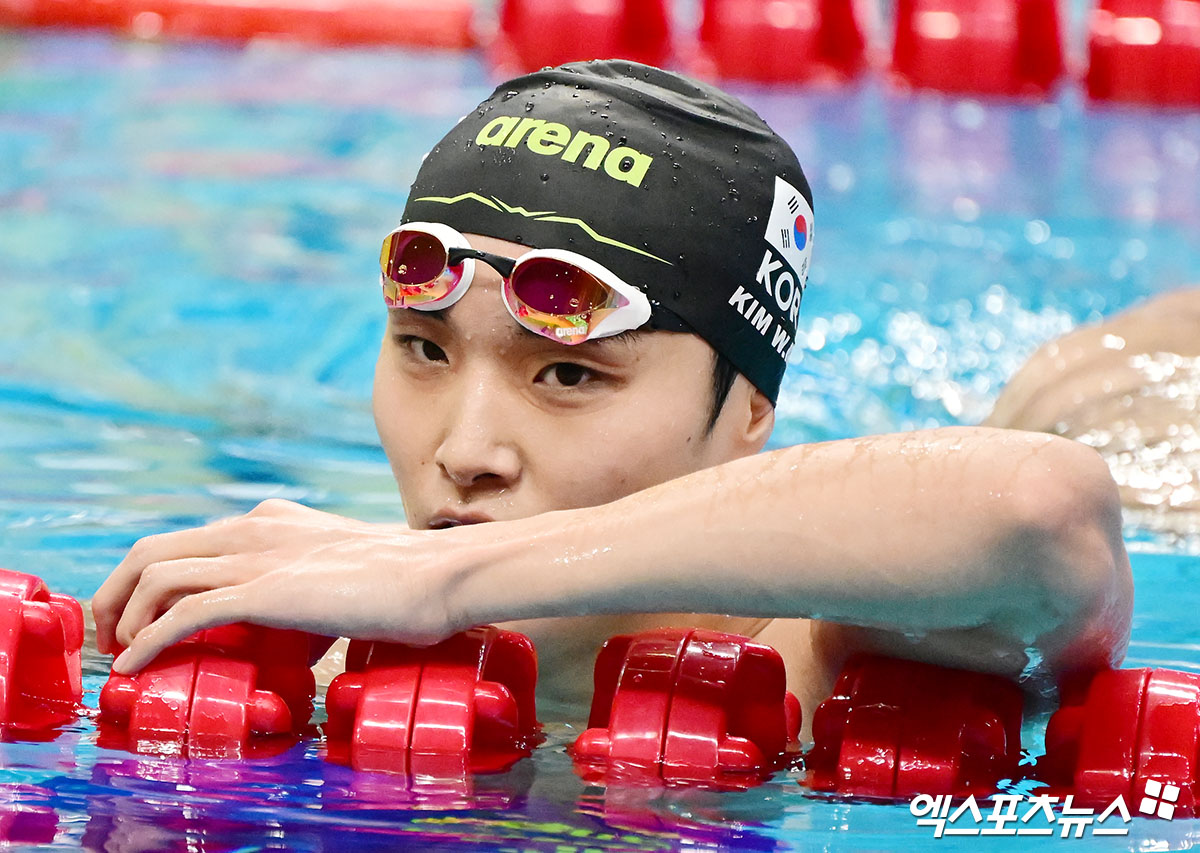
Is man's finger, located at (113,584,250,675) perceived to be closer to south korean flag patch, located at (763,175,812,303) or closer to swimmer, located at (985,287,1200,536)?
south korean flag patch, located at (763,175,812,303)

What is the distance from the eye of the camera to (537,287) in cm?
231

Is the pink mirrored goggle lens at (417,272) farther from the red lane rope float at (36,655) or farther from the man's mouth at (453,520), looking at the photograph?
the red lane rope float at (36,655)

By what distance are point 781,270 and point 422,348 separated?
0.60 meters

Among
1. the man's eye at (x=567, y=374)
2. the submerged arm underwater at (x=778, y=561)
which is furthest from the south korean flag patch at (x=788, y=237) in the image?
the submerged arm underwater at (x=778, y=561)

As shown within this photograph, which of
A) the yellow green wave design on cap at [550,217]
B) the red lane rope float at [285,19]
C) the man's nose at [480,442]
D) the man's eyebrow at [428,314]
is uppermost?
the red lane rope float at [285,19]

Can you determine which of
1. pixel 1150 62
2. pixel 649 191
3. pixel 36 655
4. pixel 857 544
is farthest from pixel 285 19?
pixel 857 544

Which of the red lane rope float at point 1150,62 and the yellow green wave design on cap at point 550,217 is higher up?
the red lane rope float at point 1150,62

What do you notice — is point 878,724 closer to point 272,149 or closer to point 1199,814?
point 1199,814

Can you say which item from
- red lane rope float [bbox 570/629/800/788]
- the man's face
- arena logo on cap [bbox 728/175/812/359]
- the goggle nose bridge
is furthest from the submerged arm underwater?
arena logo on cap [bbox 728/175/812/359]

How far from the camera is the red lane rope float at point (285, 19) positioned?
945cm

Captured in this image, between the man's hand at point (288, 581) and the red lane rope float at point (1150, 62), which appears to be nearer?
the man's hand at point (288, 581)

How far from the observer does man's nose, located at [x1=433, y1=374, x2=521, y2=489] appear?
226cm

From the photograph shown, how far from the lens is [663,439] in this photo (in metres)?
2.38

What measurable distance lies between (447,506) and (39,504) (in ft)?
6.48
